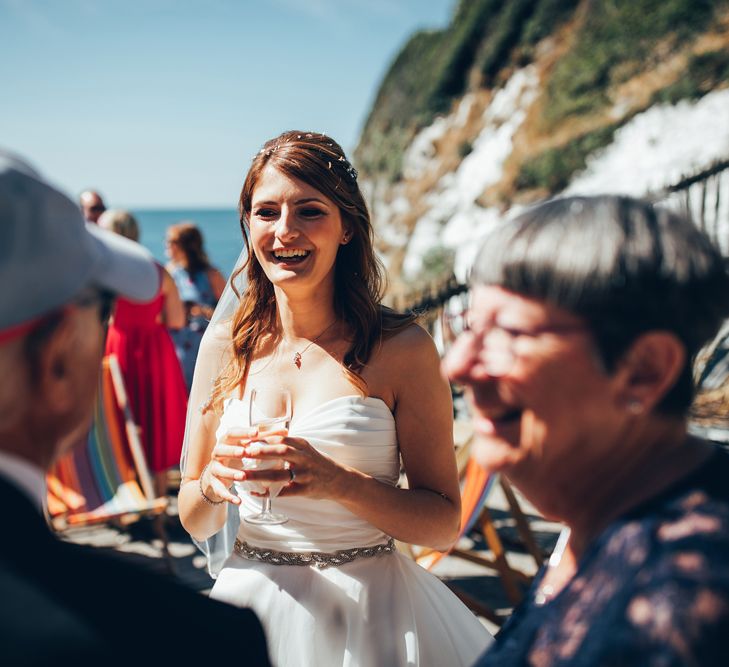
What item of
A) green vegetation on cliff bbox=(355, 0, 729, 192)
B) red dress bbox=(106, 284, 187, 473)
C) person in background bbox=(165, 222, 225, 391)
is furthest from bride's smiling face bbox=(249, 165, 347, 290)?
green vegetation on cliff bbox=(355, 0, 729, 192)

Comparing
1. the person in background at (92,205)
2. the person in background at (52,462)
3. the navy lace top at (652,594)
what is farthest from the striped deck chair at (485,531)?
the person in background at (92,205)

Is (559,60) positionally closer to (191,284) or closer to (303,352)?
(191,284)

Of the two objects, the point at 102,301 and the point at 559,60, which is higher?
the point at 559,60

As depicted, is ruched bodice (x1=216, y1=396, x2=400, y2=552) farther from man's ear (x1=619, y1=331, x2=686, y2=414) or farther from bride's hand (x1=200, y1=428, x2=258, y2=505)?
man's ear (x1=619, y1=331, x2=686, y2=414)

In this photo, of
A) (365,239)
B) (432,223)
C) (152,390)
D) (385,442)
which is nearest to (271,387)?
(385,442)

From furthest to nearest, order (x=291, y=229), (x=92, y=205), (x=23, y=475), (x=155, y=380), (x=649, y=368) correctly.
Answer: (x=92, y=205) → (x=155, y=380) → (x=291, y=229) → (x=649, y=368) → (x=23, y=475)

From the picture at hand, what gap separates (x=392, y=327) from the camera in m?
2.15

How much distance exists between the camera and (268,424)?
5.51 feet

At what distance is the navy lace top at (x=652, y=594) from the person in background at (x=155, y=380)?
13.9 ft

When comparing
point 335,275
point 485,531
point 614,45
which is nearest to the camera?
point 335,275

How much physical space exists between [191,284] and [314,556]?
4.43 meters

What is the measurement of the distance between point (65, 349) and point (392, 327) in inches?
52.1

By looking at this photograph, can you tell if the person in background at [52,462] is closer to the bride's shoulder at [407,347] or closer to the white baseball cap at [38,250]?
the white baseball cap at [38,250]

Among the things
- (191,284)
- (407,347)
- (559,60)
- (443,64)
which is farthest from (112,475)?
(443,64)
